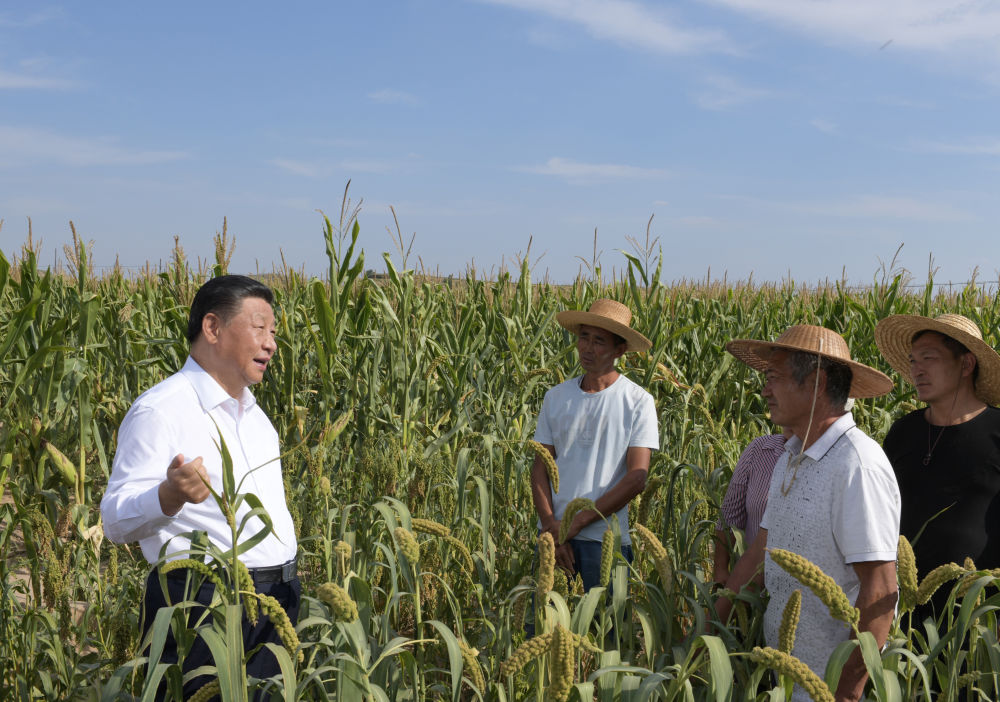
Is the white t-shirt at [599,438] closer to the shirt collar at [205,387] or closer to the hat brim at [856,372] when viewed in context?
the hat brim at [856,372]

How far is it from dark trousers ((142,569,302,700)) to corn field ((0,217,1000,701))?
9cm

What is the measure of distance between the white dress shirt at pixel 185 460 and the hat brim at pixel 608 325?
1631 millimetres

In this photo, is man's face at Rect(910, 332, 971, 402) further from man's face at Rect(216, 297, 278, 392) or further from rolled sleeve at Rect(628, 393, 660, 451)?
man's face at Rect(216, 297, 278, 392)

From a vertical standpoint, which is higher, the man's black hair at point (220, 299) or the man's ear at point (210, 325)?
the man's black hair at point (220, 299)

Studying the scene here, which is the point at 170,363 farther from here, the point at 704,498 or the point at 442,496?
the point at 704,498

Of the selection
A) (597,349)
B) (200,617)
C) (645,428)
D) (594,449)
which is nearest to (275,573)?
(200,617)

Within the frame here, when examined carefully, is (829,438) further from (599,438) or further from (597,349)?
(597,349)

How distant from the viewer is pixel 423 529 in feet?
6.14

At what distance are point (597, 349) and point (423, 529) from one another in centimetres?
171

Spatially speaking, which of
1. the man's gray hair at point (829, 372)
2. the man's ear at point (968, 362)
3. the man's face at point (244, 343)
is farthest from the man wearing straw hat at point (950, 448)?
the man's face at point (244, 343)

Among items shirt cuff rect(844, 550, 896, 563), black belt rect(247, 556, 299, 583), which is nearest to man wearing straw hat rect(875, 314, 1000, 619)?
shirt cuff rect(844, 550, 896, 563)

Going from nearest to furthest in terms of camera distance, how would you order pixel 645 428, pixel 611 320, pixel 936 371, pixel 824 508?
1. pixel 824 508
2. pixel 936 371
3. pixel 645 428
4. pixel 611 320

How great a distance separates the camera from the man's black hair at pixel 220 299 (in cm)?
216

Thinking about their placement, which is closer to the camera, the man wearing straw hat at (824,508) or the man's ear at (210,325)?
the man wearing straw hat at (824,508)
